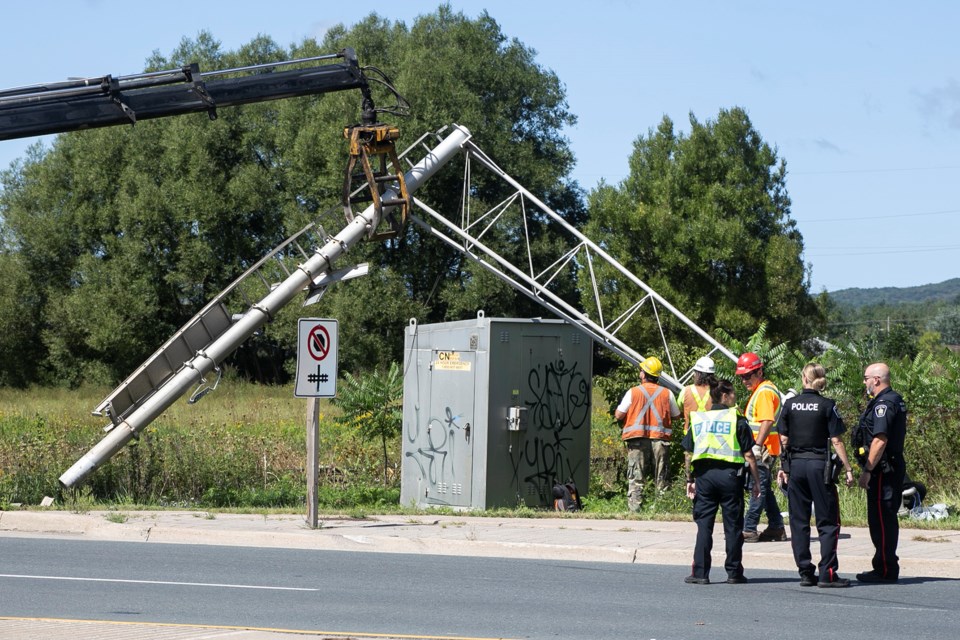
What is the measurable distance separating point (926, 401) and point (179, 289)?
138 feet

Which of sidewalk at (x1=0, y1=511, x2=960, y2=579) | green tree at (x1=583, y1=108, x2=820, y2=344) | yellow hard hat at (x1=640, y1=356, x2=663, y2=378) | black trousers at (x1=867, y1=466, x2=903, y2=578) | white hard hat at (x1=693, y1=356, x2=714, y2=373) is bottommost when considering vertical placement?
sidewalk at (x1=0, y1=511, x2=960, y2=579)

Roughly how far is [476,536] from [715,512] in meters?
3.30

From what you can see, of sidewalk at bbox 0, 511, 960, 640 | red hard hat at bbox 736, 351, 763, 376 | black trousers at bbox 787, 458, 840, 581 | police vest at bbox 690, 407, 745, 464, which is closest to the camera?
black trousers at bbox 787, 458, 840, 581

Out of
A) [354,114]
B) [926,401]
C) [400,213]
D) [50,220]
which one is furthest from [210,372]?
[50,220]

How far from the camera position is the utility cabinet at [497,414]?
15555 mm

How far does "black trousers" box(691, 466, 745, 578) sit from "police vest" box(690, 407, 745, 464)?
0.13 metres

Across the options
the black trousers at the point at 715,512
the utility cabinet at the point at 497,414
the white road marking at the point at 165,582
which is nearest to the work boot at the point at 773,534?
the black trousers at the point at 715,512

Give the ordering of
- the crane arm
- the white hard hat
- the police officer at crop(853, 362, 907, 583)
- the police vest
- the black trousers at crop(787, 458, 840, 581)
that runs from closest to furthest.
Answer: the black trousers at crop(787, 458, 840, 581) → the police vest → the police officer at crop(853, 362, 907, 583) → the white hard hat → the crane arm

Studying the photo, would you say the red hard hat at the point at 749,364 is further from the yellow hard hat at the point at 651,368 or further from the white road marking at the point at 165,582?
the white road marking at the point at 165,582

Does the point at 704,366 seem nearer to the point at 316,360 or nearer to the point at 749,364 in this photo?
the point at 749,364

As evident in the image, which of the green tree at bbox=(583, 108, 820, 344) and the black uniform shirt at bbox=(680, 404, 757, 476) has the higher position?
the green tree at bbox=(583, 108, 820, 344)

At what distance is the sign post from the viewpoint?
530 inches

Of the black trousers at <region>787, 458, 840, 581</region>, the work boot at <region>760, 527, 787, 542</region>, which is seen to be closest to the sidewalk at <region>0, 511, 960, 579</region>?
the work boot at <region>760, 527, 787, 542</region>

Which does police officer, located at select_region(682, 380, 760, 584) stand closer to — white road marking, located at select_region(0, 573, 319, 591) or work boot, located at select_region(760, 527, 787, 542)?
work boot, located at select_region(760, 527, 787, 542)
